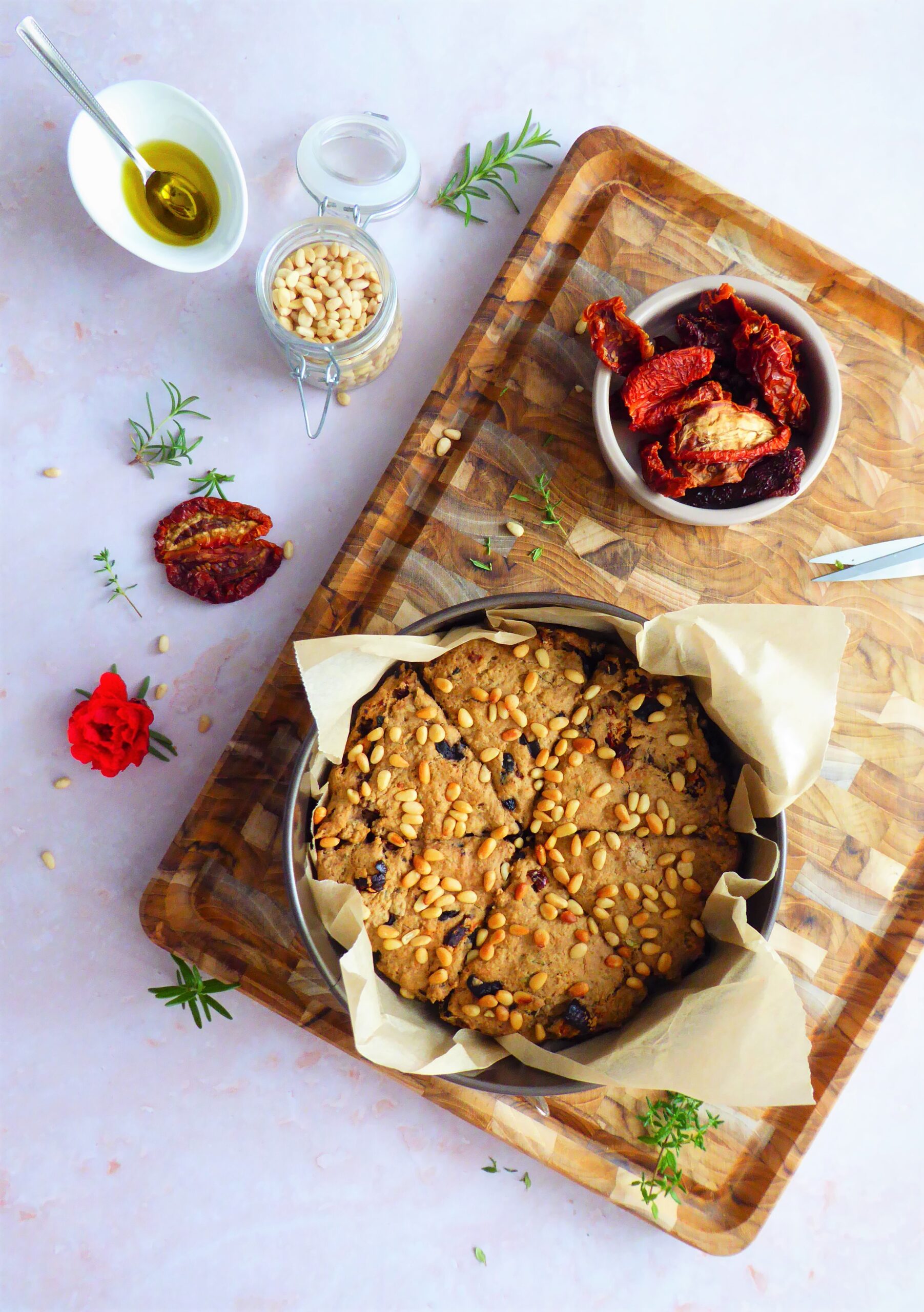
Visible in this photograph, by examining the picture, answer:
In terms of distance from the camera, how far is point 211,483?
2496 millimetres

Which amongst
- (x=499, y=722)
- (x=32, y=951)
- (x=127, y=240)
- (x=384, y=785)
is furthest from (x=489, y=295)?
(x=32, y=951)

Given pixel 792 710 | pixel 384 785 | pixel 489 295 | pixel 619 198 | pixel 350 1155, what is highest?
pixel 619 198

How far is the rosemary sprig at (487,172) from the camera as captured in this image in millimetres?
2494

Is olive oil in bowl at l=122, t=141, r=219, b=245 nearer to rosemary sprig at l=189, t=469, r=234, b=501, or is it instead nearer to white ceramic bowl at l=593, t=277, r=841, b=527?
rosemary sprig at l=189, t=469, r=234, b=501

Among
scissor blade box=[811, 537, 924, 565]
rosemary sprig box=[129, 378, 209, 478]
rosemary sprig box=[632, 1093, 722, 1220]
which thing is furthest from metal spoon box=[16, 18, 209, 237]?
rosemary sprig box=[632, 1093, 722, 1220]

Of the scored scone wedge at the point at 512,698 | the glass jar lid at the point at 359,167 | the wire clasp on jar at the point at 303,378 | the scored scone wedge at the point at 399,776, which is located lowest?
the scored scone wedge at the point at 399,776

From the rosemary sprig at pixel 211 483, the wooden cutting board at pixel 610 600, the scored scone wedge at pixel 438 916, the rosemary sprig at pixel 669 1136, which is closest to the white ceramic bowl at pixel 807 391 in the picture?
the wooden cutting board at pixel 610 600

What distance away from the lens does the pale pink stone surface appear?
252 cm

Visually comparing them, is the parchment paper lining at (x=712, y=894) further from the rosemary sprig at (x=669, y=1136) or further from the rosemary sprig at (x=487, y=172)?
the rosemary sprig at (x=487, y=172)

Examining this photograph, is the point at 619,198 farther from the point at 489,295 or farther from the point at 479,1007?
the point at 479,1007

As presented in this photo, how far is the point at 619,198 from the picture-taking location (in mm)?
2463

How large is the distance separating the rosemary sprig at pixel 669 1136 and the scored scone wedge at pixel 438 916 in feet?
2.51

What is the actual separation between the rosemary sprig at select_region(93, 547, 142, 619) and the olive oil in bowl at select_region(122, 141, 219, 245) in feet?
2.95

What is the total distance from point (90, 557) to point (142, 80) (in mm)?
1266
